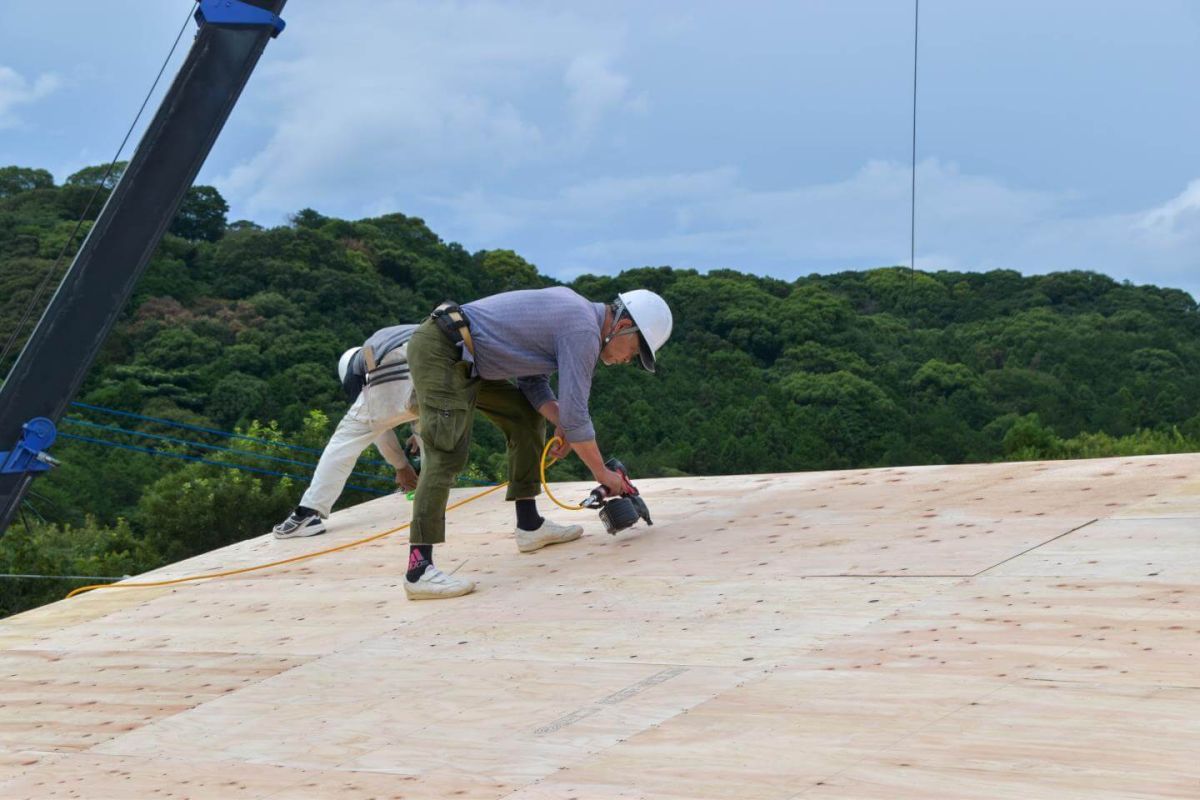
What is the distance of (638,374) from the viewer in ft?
79.3

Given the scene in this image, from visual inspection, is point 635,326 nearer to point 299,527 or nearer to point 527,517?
point 527,517

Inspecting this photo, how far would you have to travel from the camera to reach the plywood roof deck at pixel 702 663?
3402 mm

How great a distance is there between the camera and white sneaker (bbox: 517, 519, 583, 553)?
21.9 ft

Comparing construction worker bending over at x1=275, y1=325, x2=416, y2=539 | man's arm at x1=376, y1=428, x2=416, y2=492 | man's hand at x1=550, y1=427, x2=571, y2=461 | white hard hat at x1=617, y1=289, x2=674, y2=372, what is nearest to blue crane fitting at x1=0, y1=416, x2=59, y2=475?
construction worker bending over at x1=275, y1=325, x2=416, y2=539

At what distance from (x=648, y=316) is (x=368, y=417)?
2.36 metres

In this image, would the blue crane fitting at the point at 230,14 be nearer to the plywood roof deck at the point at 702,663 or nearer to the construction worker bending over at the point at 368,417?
the construction worker bending over at the point at 368,417

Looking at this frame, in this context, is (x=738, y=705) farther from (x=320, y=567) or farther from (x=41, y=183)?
(x=41, y=183)

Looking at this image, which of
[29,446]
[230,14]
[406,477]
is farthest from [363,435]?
[230,14]

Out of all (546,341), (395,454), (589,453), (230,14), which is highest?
(230,14)

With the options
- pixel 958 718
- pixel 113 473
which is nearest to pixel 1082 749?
pixel 958 718

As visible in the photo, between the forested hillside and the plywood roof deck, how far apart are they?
41.8 feet

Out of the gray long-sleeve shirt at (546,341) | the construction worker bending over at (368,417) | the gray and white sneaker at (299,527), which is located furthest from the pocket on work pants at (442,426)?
the gray and white sneaker at (299,527)

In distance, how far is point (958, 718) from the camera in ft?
11.6

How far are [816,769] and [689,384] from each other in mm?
20457
